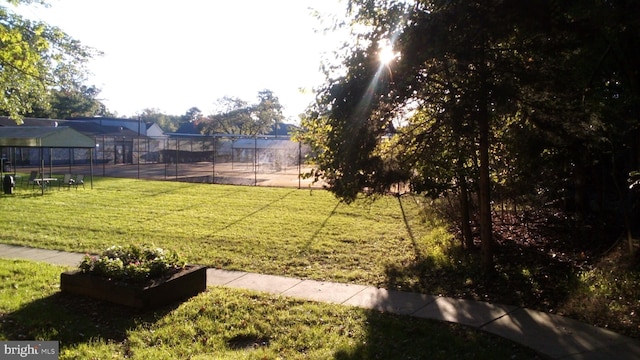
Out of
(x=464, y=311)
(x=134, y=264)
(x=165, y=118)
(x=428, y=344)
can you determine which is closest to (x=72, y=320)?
(x=134, y=264)

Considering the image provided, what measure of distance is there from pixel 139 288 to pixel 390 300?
3.30 m

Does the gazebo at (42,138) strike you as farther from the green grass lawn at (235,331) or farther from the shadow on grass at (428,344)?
the shadow on grass at (428,344)

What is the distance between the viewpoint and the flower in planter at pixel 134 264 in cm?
622

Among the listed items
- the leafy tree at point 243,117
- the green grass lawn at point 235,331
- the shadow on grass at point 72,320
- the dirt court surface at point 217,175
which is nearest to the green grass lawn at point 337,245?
the green grass lawn at point 235,331

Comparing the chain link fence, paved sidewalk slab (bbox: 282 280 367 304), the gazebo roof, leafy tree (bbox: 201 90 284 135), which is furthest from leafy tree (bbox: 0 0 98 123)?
leafy tree (bbox: 201 90 284 135)

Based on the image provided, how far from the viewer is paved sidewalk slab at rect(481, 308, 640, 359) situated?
4613 millimetres

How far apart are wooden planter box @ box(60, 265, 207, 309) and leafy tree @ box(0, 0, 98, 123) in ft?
15.1

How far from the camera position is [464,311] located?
598 centimetres

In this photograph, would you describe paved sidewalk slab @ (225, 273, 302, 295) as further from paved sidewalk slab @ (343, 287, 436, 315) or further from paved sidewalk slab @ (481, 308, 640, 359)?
paved sidewalk slab @ (481, 308, 640, 359)

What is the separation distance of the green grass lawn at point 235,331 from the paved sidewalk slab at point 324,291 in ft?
0.98

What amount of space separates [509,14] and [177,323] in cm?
535

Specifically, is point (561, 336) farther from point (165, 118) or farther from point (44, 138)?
point (165, 118)

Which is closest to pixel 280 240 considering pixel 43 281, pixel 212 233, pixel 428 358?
pixel 212 233

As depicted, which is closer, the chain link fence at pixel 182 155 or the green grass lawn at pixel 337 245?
the green grass lawn at pixel 337 245
